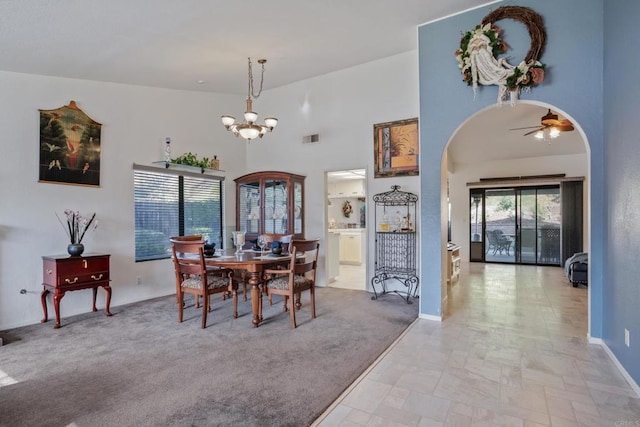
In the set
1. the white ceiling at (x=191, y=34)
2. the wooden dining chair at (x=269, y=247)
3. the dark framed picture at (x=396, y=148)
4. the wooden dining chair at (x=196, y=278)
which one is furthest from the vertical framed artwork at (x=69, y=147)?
the dark framed picture at (x=396, y=148)

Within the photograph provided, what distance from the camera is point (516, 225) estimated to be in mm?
8414

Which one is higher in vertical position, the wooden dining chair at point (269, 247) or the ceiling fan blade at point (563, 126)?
the ceiling fan blade at point (563, 126)

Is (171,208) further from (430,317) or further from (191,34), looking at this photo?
(430,317)

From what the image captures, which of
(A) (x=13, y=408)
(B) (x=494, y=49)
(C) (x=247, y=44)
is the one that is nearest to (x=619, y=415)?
(B) (x=494, y=49)

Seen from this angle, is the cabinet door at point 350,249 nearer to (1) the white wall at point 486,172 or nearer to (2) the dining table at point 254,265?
(1) the white wall at point 486,172

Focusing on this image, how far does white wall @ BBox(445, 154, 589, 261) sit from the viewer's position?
25.2ft

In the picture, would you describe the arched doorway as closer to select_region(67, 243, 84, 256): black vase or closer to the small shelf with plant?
the small shelf with plant

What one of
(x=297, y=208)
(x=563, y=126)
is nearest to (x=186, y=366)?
(x=297, y=208)

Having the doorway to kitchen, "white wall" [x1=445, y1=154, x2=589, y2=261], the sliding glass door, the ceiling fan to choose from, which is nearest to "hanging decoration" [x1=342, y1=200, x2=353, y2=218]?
the doorway to kitchen

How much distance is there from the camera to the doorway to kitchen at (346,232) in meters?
6.09

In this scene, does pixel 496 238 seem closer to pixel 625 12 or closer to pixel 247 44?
pixel 625 12

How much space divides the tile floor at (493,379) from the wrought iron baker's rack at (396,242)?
104cm

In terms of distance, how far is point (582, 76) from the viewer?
121 inches

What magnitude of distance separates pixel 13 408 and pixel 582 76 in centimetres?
525
